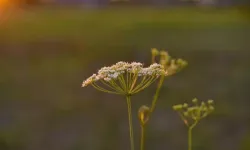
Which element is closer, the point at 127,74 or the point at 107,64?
the point at 127,74

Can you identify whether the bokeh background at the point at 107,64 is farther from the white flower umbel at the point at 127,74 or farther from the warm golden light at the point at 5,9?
the white flower umbel at the point at 127,74

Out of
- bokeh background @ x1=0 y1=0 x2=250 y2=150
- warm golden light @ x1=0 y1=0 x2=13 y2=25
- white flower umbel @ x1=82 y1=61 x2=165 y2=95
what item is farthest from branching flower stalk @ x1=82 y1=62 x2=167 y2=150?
warm golden light @ x1=0 y1=0 x2=13 y2=25

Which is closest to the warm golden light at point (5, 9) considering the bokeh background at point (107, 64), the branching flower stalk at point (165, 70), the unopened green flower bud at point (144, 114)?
the bokeh background at point (107, 64)

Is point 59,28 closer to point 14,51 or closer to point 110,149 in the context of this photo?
point 14,51

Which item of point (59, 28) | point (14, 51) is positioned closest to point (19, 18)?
point (59, 28)

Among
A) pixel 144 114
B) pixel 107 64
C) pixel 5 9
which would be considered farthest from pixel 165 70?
pixel 5 9

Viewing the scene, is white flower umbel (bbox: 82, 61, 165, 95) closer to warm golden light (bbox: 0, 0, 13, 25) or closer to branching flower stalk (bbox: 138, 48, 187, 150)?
branching flower stalk (bbox: 138, 48, 187, 150)

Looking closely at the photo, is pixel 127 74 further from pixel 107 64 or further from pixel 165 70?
pixel 107 64

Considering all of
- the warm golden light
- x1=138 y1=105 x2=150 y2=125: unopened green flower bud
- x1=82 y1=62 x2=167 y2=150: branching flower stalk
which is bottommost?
x1=138 y1=105 x2=150 y2=125: unopened green flower bud
